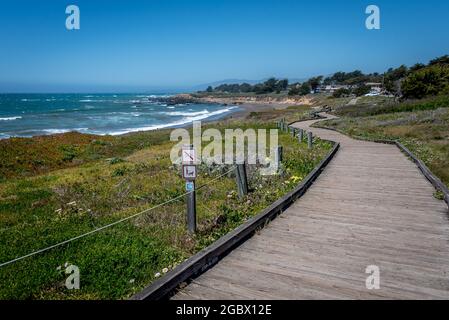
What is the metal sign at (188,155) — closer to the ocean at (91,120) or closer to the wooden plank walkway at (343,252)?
the wooden plank walkway at (343,252)

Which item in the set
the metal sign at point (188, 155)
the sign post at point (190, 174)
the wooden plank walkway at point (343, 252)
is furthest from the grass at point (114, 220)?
the metal sign at point (188, 155)

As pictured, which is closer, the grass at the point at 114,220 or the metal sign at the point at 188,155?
the grass at the point at 114,220

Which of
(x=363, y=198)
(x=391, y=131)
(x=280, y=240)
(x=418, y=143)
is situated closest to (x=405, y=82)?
(x=391, y=131)

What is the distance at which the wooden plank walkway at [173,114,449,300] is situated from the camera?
5059mm

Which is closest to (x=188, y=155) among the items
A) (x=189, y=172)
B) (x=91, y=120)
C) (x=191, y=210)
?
(x=189, y=172)

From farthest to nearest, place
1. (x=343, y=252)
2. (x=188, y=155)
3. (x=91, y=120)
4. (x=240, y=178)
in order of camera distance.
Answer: (x=91, y=120) < (x=240, y=178) < (x=188, y=155) < (x=343, y=252)

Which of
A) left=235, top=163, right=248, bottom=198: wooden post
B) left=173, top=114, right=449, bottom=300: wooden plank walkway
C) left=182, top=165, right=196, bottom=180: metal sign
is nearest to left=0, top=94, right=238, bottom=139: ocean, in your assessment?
left=235, top=163, right=248, bottom=198: wooden post

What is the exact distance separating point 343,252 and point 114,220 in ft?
17.3

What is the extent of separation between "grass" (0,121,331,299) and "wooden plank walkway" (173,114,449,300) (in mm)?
1025

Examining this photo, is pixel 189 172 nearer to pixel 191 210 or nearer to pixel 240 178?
pixel 191 210

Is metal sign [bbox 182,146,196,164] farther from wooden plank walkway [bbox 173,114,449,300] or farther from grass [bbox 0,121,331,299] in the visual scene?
wooden plank walkway [bbox 173,114,449,300]

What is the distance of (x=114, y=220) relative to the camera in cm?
880

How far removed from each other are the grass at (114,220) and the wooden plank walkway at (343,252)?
1025 mm

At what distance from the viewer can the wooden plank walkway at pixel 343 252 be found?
5059 millimetres
